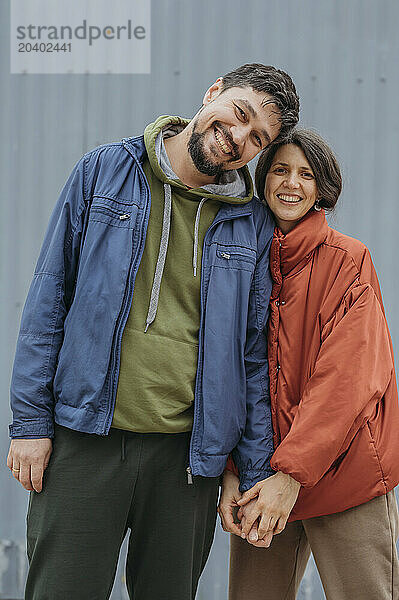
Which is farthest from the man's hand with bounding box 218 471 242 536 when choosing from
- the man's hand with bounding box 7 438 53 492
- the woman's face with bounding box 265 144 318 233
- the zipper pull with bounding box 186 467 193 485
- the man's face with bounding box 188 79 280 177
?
the man's face with bounding box 188 79 280 177

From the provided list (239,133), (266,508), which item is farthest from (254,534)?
(239,133)

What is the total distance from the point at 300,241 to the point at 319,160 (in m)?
0.22

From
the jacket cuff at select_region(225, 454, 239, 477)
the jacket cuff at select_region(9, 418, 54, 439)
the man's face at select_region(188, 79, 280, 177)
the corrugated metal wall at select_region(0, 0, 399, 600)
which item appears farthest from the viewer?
the corrugated metal wall at select_region(0, 0, 399, 600)

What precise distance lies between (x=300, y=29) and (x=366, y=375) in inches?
65.8

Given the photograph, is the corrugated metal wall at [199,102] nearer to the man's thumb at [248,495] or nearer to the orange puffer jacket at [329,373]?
the orange puffer jacket at [329,373]

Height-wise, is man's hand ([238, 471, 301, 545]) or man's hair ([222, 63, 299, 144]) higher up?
man's hair ([222, 63, 299, 144])

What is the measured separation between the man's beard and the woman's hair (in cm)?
16

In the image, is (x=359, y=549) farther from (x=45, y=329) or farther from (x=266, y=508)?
(x=45, y=329)

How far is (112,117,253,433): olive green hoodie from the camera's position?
169 cm

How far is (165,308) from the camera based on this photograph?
5.75 ft

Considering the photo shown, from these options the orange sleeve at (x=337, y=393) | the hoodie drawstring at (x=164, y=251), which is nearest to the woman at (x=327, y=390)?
the orange sleeve at (x=337, y=393)

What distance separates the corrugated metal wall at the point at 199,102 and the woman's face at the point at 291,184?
1017 mm

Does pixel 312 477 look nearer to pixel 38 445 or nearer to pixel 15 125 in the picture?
pixel 38 445

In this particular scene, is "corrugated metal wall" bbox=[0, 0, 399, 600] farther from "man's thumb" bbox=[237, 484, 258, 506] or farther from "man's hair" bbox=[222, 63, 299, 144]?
"man's thumb" bbox=[237, 484, 258, 506]
